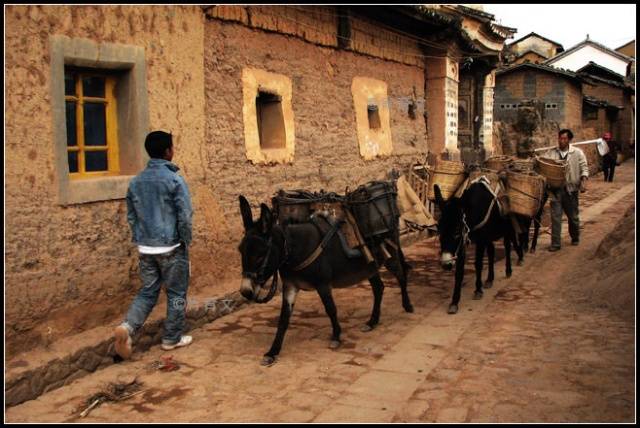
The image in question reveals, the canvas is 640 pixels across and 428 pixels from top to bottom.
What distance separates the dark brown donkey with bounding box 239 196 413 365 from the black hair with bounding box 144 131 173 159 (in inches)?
35.9

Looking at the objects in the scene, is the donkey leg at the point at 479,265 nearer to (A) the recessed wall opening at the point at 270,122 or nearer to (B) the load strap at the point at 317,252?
(B) the load strap at the point at 317,252

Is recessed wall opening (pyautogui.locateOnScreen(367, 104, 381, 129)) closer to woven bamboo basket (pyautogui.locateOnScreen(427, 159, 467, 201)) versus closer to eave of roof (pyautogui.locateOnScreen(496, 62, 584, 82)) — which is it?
woven bamboo basket (pyautogui.locateOnScreen(427, 159, 467, 201))

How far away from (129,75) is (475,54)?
986 cm

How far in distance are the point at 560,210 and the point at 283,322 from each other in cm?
615

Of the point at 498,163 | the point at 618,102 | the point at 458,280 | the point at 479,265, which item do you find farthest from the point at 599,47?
the point at 458,280

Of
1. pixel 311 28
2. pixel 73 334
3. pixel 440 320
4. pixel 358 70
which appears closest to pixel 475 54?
pixel 358 70

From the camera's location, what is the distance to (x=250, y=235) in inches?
192

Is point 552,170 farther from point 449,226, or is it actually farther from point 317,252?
point 317,252

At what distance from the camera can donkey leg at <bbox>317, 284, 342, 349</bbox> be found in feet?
17.6

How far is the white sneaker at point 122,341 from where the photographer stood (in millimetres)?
4863

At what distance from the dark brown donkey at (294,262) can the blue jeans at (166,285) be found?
0.77 metres

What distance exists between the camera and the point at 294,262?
17.1ft

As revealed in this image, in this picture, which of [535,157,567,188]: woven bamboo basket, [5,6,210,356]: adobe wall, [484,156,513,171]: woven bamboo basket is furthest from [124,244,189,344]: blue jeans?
[535,157,567,188]: woven bamboo basket

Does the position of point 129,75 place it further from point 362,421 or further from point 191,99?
point 362,421
